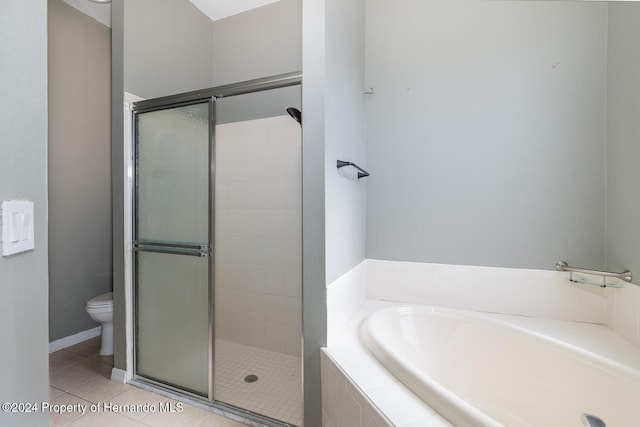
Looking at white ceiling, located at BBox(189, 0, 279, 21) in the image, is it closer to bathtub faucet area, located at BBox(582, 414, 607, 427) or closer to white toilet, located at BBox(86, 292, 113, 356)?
white toilet, located at BBox(86, 292, 113, 356)

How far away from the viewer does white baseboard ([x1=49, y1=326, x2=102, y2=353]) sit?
2262mm

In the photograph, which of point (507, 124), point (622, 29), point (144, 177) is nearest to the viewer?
point (622, 29)

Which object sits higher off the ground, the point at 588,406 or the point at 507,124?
the point at 507,124

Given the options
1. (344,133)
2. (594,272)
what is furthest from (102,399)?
(594,272)

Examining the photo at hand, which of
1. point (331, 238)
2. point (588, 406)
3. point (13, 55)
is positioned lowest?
point (588, 406)

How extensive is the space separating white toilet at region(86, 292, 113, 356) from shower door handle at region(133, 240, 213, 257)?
65 centimetres

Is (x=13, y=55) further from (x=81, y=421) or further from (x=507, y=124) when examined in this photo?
(x=507, y=124)

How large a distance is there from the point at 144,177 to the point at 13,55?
52.1 inches

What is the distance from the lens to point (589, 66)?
56.8 inches

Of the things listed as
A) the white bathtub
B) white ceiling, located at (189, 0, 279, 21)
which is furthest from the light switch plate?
white ceiling, located at (189, 0, 279, 21)

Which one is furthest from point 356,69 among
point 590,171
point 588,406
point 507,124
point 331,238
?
point 588,406

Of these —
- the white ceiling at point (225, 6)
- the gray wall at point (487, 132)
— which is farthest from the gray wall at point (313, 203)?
the white ceiling at point (225, 6)

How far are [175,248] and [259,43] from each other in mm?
1697

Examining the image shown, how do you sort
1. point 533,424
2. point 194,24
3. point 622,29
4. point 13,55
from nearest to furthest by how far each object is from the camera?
point 13,55 < point 533,424 < point 622,29 < point 194,24
